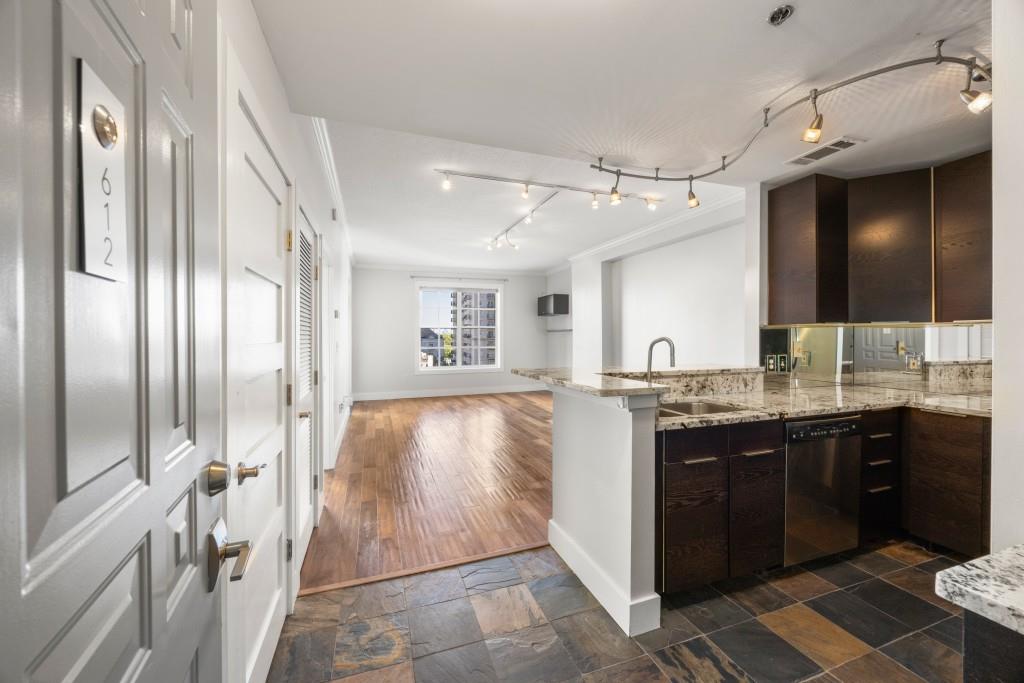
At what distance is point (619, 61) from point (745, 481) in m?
1.94

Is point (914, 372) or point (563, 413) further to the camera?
point (914, 372)

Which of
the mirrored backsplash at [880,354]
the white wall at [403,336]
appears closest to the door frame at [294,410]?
the mirrored backsplash at [880,354]

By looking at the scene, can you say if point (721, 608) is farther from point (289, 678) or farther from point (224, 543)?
point (224, 543)

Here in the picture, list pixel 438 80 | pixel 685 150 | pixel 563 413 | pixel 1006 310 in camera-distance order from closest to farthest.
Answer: pixel 1006 310, pixel 438 80, pixel 563 413, pixel 685 150

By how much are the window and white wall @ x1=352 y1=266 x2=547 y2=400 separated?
6.8 inches

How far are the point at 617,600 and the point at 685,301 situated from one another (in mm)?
3959

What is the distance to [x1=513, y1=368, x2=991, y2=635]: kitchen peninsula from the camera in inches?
67.4

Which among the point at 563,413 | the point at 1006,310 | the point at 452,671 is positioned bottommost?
the point at 452,671

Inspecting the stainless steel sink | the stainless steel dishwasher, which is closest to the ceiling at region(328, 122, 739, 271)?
the stainless steel sink

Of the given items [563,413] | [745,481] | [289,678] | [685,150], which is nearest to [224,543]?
[289,678]

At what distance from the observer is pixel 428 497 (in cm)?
317

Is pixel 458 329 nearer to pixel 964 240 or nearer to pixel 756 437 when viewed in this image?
pixel 756 437

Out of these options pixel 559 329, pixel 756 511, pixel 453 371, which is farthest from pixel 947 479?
pixel 453 371

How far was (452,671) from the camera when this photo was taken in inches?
59.9
